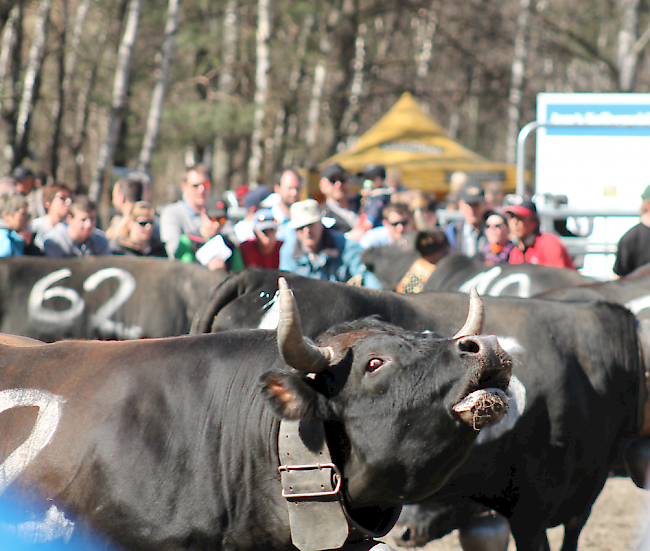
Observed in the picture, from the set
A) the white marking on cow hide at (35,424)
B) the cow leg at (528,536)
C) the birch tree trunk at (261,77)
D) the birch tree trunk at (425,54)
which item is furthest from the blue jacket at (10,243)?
the birch tree trunk at (425,54)

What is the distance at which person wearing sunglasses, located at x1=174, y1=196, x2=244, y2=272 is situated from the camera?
5.68m

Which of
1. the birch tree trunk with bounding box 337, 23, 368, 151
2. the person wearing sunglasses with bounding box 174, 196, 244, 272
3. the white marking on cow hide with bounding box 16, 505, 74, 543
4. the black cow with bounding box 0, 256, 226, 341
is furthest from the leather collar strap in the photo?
the birch tree trunk with bounding box 337, 23, 368, 151

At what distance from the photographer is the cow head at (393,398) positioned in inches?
87.4

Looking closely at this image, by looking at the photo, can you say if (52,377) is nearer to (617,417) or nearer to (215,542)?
(215,542)

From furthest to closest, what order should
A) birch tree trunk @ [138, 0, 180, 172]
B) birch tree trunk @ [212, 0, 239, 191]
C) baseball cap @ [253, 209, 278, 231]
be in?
birch tree trunk @ [212, 0, 239, 191]
birch tree trunk @ [138, 0, 180, 172]
baseball cap @ [253, 209, 278, 231]

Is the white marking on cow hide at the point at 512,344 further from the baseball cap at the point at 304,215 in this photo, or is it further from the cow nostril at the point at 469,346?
the baseball cap at the point at 304,215

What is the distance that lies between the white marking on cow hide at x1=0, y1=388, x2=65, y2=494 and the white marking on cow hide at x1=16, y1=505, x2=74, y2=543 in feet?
0.47

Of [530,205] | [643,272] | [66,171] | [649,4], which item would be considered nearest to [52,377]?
[643,272]

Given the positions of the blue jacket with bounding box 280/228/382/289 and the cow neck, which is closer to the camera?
the cow neck

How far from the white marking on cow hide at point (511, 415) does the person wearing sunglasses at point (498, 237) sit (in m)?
2.88

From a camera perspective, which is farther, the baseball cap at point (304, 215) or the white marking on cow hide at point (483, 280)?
the white marking on cow hide at point (483, 280)

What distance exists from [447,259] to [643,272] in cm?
133

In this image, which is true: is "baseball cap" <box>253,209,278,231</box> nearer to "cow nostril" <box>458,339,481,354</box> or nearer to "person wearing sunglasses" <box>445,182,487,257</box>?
"person wearing sunglasses" <box>445,182,487,257</box>

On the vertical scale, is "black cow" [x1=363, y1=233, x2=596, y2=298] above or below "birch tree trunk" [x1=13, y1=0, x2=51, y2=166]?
below
